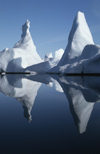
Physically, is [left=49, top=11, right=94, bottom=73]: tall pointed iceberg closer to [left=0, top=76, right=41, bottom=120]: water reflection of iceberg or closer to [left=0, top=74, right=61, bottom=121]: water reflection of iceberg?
[left=0, top=74, right=61, bottom=121]: water reflection of iceberg

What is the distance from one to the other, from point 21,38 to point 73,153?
75057 millimetres

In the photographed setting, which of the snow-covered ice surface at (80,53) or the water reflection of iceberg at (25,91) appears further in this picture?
the snow-covered ice surface at (80,53)

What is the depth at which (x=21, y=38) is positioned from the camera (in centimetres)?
7494

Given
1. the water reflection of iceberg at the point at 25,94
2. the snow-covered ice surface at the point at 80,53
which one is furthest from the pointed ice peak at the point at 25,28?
the water reflection of iceberg at the point at 25,94

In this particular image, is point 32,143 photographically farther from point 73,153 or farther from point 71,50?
point 71,50

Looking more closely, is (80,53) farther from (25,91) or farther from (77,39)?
(25,91)

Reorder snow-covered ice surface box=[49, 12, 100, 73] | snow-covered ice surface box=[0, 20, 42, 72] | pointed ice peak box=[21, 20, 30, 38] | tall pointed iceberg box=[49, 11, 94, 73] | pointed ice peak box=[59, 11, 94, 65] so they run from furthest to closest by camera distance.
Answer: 1. pointed ice peak box=[21, 20, 30, 38]
2. snow-covered ice surface box=[0, 20, 42, 72]
3. pointed ice peak box=[59, 11, 94, 65]
4. tall pointed iceberg box=[49, 11, 94, 73]
5. snow-covered ice surface box=[49, 12, 100, 73]

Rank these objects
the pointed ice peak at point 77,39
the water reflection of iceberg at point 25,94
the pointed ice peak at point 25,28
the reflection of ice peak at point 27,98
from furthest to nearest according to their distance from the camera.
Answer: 1. the pointed ice peak at point 25,28
2. the pointed ice peak at point 77,39
3. the water reflection of iceberg at point 25,94
4. the reflection of ice peak at point 27,98

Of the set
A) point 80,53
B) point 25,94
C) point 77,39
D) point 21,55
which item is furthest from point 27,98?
point 21,55

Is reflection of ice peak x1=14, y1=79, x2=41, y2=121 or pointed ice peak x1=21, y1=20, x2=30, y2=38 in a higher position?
pointed ice peak x1=21, y1=20, x2=30, y2=38

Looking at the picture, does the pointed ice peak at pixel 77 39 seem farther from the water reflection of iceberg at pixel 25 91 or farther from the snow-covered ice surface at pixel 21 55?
the water reflection of iceberg at pixel 25 91

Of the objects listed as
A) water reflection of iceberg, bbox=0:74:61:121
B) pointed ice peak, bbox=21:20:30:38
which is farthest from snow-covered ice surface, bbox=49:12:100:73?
pointed ice peak, bbox=21:20:30:38

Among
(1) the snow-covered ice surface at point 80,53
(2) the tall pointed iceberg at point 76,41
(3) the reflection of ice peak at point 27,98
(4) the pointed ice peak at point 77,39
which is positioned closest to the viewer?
(3) the reflection of ice peak at point 27,98

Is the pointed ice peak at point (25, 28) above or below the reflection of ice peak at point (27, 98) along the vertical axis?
above
